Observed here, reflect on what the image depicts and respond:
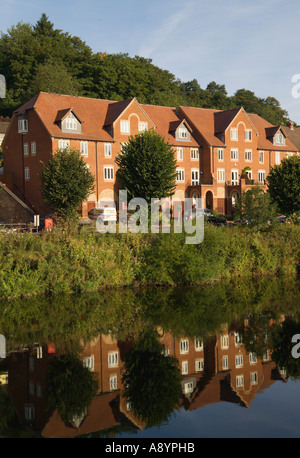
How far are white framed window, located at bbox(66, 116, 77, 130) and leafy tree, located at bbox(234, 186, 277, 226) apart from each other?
68.7 feet

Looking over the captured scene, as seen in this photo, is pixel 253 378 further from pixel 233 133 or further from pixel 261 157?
→ pixel 261 157

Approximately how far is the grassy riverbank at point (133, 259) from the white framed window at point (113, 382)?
10.8 metres

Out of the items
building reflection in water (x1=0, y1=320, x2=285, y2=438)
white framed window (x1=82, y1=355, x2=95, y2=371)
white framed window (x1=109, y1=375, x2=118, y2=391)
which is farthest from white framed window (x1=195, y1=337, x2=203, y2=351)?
white framed window (x1=109, y1=375, x2=118, y2=391)

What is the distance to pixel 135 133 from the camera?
54.0 meters

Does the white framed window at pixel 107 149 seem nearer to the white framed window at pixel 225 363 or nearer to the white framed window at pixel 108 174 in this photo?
the white framed window at pixel 108 174

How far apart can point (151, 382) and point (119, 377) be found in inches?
36.8

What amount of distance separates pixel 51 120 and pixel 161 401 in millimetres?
41823

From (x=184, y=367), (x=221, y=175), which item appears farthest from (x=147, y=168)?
(x=184, y=367)

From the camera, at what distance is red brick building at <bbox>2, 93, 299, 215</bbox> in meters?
50.3

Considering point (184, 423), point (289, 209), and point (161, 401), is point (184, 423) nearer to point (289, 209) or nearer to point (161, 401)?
point (161, 401)

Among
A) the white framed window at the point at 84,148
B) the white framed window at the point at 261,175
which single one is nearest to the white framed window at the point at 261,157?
the white framed window at the point at 261,175

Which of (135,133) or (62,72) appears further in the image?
(62,72)

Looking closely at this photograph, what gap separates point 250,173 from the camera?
208 ft
